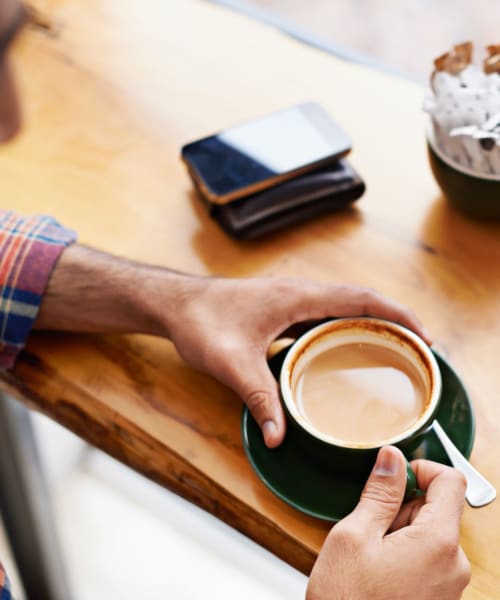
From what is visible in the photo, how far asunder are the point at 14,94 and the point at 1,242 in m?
0.65

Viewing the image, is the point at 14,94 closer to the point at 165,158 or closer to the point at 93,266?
the point at 93,266

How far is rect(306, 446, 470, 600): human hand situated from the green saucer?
45 mm

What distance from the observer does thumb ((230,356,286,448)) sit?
77 centimetres

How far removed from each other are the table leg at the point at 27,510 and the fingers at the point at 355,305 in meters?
0.63

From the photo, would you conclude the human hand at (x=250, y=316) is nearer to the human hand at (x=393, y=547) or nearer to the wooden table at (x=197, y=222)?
the wooden table at (x=197, y=222)

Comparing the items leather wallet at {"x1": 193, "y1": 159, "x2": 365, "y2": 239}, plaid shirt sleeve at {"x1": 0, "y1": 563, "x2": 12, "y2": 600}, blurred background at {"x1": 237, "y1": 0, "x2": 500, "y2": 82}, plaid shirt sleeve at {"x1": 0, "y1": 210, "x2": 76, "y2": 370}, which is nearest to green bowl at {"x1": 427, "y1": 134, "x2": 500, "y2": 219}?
leather wallet at {"x1": 193, "y1": 159, "x2": 365, "y2": 239}

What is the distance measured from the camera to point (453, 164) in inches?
37.3

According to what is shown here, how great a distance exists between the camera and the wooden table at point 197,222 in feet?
2.68

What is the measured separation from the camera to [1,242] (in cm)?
94

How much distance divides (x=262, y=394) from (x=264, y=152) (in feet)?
1.26

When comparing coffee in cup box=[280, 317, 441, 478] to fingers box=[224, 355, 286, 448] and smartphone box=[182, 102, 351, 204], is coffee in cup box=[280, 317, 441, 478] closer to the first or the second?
fingers box=[224, 355, 286, 448]

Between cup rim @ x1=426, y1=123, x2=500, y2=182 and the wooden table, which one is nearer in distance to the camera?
the wooden table

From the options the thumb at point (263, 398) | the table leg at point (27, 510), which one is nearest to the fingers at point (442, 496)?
the thumb at point (263, 398)

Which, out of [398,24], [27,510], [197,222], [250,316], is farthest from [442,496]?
[398,24]
